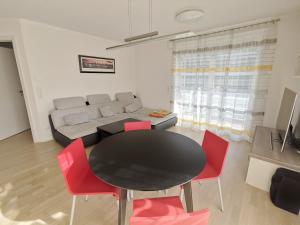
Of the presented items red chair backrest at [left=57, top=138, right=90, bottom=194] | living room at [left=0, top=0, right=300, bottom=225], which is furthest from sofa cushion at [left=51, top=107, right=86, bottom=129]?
red chair backrest at [left=57, top=138, right=90, bottom=194]

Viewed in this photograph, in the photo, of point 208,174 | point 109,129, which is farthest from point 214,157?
point 109,129

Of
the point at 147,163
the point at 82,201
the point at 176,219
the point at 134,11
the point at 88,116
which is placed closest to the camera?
the point at 176,219

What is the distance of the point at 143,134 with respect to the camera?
1.87 m

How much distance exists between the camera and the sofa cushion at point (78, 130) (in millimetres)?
2799

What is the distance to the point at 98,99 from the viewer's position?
403 centimetres

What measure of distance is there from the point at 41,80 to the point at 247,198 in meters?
3.99

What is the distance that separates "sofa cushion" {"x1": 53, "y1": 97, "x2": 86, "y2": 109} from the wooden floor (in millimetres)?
1230

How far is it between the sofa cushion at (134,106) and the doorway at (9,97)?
105 inches

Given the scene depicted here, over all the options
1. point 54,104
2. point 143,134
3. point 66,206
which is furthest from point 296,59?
point 54,104

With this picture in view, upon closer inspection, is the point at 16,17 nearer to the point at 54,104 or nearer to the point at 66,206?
the point at 54,104

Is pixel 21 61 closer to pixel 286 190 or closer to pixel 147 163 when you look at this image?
pixel 147 163

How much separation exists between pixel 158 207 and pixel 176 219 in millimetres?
507

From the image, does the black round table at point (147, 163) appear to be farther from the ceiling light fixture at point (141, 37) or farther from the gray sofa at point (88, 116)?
the gray sofa at point (88, 116)

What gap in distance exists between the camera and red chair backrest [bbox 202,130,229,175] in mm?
1485
